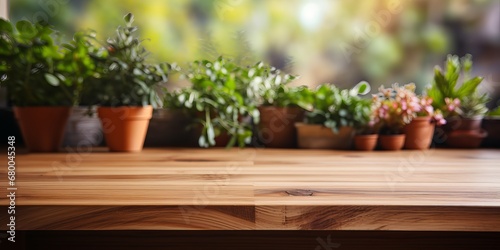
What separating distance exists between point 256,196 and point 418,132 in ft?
3.10

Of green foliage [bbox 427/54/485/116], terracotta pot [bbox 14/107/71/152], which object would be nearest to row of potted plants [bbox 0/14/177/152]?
terracotta pot [bbox 14/107/71/152]

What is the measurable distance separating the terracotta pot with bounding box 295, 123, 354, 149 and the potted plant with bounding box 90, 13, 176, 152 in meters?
0.48

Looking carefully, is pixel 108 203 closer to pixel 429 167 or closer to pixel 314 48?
pixel 429 167

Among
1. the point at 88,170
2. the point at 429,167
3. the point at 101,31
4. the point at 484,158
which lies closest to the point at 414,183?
the point at 429,167

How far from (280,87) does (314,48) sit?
247 mm

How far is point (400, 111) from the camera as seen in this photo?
155 centimetres

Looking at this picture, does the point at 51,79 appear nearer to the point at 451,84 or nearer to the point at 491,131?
the point at 451,84

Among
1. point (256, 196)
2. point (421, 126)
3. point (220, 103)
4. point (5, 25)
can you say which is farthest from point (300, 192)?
point (5, 25)

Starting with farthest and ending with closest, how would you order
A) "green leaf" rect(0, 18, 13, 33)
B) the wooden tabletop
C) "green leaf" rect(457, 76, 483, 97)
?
"green leaf" rect(457, 76, 483, 97), "green leaf" rect(0, 18, 13, 33), the wooden tabletop

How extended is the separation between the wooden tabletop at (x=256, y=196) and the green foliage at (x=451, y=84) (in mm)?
553

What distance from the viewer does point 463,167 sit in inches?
45.4

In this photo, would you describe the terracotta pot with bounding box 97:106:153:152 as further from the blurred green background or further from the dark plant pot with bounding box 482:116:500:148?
the dark plant pot with bounding box 482:116:500:148

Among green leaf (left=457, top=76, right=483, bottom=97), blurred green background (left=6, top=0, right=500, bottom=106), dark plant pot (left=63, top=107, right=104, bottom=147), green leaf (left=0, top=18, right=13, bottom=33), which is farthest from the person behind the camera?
blurred green background (left=6, top=0, right=500, bottom=106)

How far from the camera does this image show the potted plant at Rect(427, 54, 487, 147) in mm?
1641
